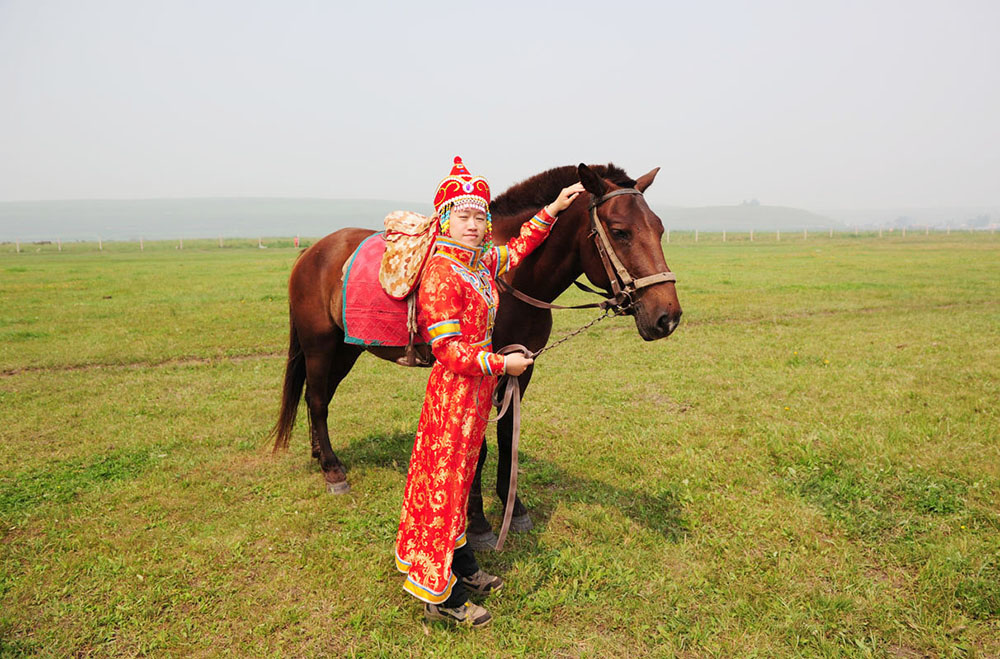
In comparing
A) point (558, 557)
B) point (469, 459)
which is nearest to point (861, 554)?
point (558, 557)

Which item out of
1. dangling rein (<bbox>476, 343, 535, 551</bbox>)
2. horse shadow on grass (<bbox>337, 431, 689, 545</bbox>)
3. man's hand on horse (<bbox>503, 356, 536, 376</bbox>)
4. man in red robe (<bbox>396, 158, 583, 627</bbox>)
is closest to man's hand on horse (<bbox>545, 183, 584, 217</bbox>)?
man in red robe (<bbox>396, 158, 583, 627</bbox>)

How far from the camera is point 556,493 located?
15.3 feet

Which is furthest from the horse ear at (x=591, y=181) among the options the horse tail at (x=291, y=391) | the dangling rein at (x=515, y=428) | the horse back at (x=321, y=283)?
the horse tail at (x=291, y=391)

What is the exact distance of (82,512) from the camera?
429 centimetres

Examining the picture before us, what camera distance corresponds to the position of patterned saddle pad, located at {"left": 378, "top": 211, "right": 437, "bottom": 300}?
3670mm

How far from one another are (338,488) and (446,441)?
2.22 m

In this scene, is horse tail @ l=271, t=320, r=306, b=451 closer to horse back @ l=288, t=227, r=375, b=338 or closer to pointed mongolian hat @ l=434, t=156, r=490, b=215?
horse back @ l=288, t=227, r=375, b=338

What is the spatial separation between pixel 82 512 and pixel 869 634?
541cm

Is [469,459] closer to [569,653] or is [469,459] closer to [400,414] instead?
[569,653]

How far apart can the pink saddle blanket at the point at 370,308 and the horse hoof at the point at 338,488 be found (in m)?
1.33

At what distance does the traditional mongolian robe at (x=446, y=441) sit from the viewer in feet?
9.29

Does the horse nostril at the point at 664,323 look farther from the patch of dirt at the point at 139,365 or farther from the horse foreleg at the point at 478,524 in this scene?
the patch of dirt at the point at 139,365

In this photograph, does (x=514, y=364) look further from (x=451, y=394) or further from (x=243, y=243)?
(x=243, y=243)

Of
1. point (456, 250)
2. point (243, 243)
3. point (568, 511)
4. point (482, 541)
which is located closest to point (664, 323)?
point (456, 250)
